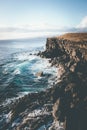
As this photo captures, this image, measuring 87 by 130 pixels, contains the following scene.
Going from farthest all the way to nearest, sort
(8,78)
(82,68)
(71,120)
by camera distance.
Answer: (8,78) < (82,68) < (71,120)

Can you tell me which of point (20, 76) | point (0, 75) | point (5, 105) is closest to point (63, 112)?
point (5, 105)

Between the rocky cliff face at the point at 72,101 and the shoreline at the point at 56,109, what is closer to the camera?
the rocky cliff face at the point at 72,101

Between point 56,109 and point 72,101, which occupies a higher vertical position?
point 72,101

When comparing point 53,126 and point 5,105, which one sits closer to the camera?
point 53,126

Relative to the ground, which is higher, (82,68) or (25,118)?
A: (82,68)

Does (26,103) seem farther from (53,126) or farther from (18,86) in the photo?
(18,86)

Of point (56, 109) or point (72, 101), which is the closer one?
point (56, 109)

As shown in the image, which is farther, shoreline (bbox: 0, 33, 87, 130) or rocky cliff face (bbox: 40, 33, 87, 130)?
shoreline (bbox: 0, 33, 87, 130)

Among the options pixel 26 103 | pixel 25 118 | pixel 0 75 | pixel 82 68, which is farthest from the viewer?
pixel 0 75

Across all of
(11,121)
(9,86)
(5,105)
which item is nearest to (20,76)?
(9,86)
